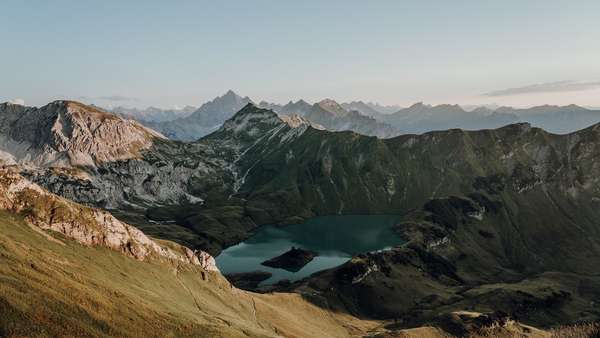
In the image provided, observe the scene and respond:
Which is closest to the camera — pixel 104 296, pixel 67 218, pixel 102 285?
pixel 104 296

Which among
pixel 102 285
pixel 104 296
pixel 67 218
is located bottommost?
pixel 102 285

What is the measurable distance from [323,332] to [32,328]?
124m

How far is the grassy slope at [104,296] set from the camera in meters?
66.3

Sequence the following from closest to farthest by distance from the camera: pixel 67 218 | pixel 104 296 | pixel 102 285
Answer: pixel 104 296, pixel 102 285, pixel 67 218

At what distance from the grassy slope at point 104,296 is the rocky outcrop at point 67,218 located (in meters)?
3.75

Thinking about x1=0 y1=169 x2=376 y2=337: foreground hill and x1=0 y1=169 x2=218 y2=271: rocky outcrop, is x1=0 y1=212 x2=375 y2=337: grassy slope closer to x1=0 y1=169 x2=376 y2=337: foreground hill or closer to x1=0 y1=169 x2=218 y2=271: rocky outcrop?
x1=0 y1=169 x2=376 y2=337: foreground hill

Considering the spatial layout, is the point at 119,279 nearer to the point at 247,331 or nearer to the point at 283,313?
the point at 247,331

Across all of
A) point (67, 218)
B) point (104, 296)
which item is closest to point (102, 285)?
point (104, 296)

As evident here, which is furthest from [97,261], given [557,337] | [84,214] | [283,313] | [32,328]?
[557,337]

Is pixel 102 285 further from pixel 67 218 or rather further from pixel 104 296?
pixel 67 218

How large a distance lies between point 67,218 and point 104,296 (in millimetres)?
47215

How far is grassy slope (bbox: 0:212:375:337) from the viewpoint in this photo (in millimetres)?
66312

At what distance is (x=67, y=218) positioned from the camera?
404 ft

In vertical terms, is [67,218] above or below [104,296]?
above
